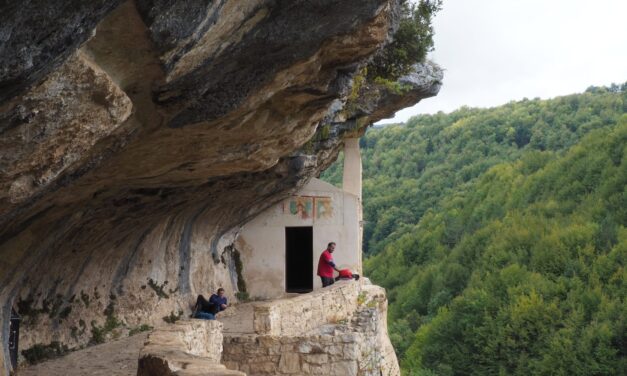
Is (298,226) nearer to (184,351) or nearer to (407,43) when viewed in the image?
(407,43)

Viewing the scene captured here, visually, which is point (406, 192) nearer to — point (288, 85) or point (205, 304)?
point (205, 304)

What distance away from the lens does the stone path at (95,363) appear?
9797 mm

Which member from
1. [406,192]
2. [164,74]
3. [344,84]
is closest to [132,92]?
[164,74]

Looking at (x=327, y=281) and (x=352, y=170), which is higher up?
(x=352, y=170)

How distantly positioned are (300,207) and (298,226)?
374 millimetres

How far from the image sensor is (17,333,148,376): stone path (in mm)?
9797

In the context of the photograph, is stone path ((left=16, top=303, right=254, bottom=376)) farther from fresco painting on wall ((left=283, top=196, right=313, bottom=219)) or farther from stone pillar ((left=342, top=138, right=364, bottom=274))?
stone pillar ((left=342, top=138, right=364, bottom=274))

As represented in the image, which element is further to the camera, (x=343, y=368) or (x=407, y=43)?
(x=407, y=43)

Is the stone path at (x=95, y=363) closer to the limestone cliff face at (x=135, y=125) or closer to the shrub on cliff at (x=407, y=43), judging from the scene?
the limestone cliff face at (x=135, y=125)

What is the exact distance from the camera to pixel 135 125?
7.17m

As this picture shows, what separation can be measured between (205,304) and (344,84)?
6667 mm

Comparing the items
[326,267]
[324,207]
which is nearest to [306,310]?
[326,267]

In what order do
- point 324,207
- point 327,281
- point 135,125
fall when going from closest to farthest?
point 135,125 → point 327,281 → point 324,207

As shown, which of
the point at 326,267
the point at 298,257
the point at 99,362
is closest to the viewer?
the point at 99,362
